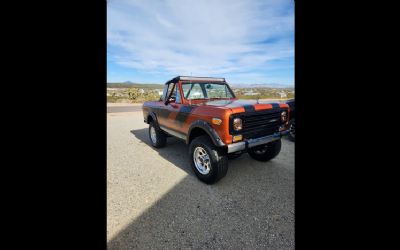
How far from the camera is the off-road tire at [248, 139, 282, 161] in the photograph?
180 inches

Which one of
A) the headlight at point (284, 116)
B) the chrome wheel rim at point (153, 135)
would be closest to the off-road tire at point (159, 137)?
the chrome wheel rim at point (153, 135)

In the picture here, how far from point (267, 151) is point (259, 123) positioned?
3.85 ft

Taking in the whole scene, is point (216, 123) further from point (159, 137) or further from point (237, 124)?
point (159, 137)

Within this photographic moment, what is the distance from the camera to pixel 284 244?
2.29 m

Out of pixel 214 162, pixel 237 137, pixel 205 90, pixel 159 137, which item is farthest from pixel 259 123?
pixel 159 137

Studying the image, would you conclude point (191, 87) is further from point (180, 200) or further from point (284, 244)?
point (284, 244)

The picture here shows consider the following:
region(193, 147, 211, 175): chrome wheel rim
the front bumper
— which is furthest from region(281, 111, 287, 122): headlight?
region(193, 147, 211, 175): chrome wheel rim

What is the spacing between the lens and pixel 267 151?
474cm

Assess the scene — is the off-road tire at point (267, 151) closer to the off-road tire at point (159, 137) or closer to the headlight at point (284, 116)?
the headlight at point (284, 116)
